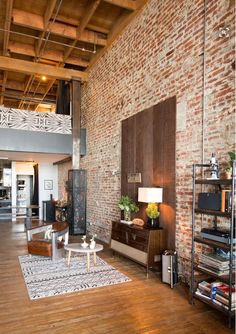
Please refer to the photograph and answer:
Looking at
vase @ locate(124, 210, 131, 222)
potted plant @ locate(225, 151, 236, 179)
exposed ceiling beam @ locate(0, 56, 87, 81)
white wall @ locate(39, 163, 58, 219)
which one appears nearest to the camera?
potted plant @ locate(225, 151, 236, 179)

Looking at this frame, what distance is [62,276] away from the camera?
15.1 ft

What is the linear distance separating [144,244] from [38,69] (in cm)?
654

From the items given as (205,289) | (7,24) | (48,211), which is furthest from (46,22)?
(48,211)

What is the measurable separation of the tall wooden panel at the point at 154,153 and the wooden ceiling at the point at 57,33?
2600mm

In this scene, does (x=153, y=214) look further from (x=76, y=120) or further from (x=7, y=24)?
(x=7, y=24)

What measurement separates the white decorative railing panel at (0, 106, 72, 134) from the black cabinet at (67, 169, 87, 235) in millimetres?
1482

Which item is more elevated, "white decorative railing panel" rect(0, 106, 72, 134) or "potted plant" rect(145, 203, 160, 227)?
"white decorative railing panel" rect(0, 106, 72, 134)

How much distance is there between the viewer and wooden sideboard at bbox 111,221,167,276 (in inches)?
181

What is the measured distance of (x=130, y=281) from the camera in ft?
14.4

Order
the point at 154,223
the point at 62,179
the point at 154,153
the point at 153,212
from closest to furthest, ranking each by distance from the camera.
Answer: the point at 153,212
the point at 154,223
the point at 154,153
the point at 62,179

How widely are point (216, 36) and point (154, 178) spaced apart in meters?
2.60

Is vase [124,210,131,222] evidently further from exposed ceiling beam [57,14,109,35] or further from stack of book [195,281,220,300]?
exposed ceiling beam [57,14,109,35]

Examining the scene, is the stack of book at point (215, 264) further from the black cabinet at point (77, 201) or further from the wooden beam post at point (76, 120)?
the wooden beam post at point (76, 120)

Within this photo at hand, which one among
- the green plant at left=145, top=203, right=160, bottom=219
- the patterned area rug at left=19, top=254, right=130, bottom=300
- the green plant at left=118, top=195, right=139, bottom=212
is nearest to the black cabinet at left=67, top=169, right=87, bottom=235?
the patterned area rug at left=19, top=254, right=130, bottom=300
